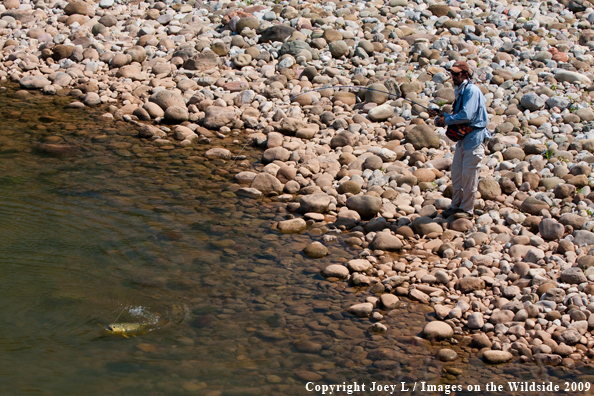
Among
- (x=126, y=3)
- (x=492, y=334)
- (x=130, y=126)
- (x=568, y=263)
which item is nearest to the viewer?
(x=492, y=334)

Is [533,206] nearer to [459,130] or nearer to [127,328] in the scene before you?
[459,130]

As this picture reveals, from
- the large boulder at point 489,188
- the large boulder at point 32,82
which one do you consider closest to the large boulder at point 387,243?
the large boulder at point 489,188

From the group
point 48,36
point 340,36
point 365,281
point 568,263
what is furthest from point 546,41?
point 48,36

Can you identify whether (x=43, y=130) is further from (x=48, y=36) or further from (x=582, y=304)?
(x=582, y=304)

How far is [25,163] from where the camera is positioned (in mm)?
8352

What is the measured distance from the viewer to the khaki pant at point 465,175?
22.3 ft

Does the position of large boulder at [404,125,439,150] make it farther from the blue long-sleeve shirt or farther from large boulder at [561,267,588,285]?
large boulder at [561,267,588,285]

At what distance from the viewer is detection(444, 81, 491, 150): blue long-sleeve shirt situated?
658 centimetres

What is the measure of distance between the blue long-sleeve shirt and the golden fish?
414cm

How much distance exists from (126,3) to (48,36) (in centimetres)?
262

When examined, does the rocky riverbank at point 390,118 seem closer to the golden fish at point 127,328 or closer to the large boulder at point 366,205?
the large boulder at point 366,205

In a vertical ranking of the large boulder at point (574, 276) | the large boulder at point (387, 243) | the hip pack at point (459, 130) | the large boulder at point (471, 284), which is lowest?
the large boulder at point (471, 284)

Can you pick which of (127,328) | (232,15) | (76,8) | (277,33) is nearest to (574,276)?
(127,328)

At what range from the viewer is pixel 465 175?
6945mm
